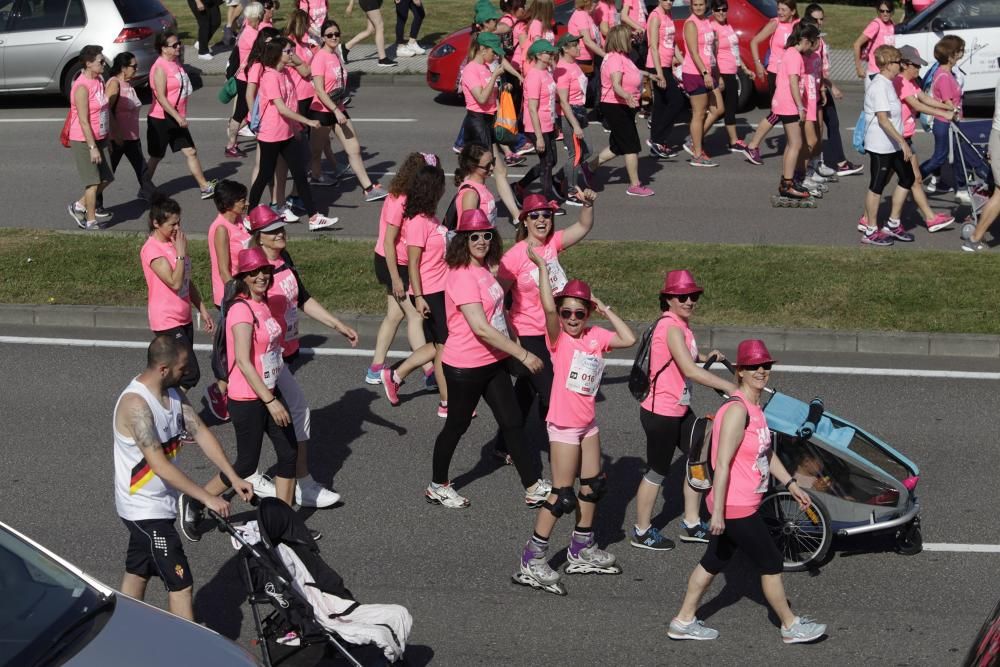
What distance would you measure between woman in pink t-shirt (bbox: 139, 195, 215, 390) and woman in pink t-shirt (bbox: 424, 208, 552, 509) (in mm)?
2061

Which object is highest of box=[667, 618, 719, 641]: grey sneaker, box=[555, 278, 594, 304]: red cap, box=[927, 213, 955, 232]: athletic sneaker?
box=[555, 278, 594, 304]: red cap

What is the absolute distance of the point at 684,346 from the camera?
8055 millimetres

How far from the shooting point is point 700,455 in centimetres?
802

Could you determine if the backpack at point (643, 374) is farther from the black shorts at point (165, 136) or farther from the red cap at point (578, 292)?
the black shorts at point (165, 136)

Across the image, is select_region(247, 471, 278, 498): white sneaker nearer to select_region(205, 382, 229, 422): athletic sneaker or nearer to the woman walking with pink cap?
select_region(205, 382, 229, 422): athletic sneaker

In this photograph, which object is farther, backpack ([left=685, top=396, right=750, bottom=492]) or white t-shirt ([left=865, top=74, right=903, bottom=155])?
white t-shirt ([left=865, top=74, right=903, bottom=155])

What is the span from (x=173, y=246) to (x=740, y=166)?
9163 mm

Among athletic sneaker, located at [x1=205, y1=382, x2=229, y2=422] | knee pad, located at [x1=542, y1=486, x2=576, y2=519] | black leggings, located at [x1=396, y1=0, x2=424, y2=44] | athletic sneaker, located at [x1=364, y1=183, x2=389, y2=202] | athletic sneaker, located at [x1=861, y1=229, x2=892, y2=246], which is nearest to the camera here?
knee pad, located at [x1=542, y1=486, x2=576, y2=519]

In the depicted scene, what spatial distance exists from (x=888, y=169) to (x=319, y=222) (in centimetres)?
581

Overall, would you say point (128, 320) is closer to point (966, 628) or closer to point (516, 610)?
point (516, 610)

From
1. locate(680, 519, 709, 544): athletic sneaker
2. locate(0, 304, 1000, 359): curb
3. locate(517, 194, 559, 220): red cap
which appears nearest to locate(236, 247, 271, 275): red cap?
locate(517, 194, 559, 220): red cap

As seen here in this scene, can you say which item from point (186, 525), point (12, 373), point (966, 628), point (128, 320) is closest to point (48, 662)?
point (186, 525)

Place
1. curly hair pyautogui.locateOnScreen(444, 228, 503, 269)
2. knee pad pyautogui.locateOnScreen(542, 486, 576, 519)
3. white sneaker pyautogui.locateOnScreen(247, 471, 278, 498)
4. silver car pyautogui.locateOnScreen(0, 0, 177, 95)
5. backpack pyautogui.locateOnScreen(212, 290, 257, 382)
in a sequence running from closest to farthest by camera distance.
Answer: knee pad pyautogui.locateOnScreen(542, 486, 576, 519) → backpack pyautogui.locateOnScreen(212, 290, 257, 382) → curly hair pyautogui.locateOnScreen(444, 228, 503, 269) → white sneaker pyautogui.locateOnScreen(247, 471, 278, 498) → silver car pyautogui.locateOnScreen(0, 0, 177, 95)

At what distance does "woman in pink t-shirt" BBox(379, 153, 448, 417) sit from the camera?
396 inches
